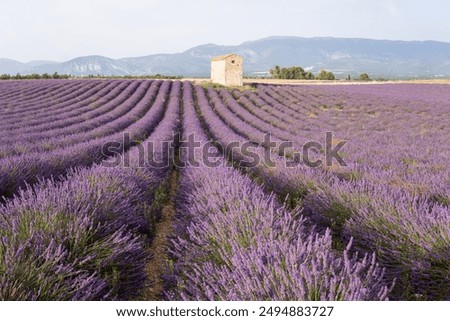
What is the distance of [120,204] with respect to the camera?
2928mm

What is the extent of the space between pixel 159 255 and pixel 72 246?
1319 mm

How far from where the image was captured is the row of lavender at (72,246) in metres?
1.62

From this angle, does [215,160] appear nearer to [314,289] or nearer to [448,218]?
[448,218]


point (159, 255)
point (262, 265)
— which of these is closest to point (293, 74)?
point (159, 255)

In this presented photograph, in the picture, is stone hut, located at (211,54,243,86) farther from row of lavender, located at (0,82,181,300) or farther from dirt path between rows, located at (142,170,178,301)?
row of lavender, located at (0,82,181,300)

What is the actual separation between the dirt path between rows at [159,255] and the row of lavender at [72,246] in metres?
0.20

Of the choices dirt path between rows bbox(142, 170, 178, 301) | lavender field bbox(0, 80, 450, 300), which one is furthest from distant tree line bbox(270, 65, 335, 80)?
dirt path between rows bbox(142, 170, 178, 301)

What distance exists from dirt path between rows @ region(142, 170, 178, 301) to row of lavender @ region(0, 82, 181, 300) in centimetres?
20

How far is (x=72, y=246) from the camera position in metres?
2.16

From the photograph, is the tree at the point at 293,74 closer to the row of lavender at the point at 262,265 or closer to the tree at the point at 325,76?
the tree at the point at 325,76

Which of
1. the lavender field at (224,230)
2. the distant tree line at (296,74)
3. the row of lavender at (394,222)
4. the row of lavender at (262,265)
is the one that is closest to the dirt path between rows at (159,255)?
the lavender field at (224,230)

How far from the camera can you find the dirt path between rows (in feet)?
8.58

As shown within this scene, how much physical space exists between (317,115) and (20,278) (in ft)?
45.9
